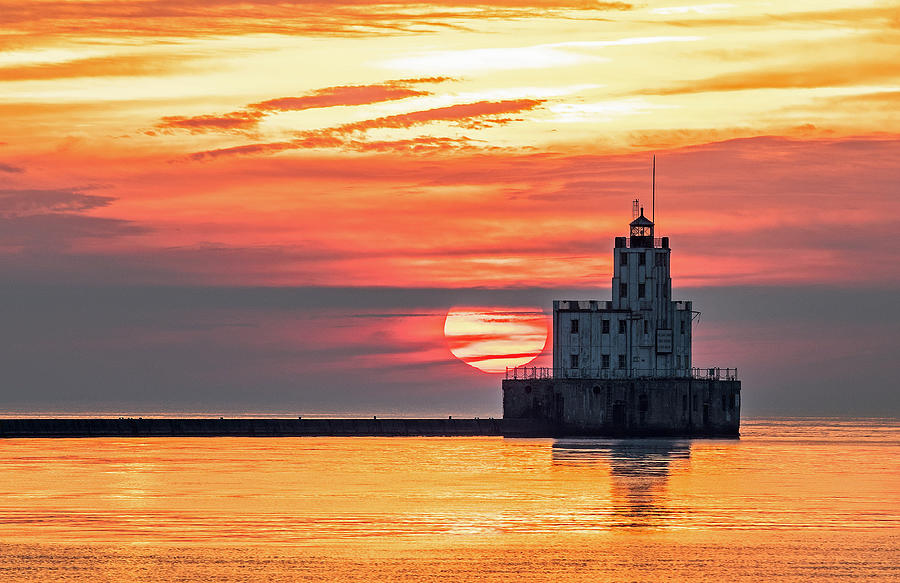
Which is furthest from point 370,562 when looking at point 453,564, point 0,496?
point 0,496

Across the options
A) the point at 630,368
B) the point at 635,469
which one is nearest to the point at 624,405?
the point at 630,368

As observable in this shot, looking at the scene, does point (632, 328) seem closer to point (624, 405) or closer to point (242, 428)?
point (624, 405)

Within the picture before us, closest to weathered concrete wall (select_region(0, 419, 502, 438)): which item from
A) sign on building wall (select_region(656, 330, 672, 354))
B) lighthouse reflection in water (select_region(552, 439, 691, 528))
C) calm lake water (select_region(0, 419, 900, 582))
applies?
lighthouse reflection in water (select_region(552, 439, 691, 528))

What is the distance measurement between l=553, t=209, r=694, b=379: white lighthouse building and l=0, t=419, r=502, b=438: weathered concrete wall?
16239 millimetres

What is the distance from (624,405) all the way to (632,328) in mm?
6499

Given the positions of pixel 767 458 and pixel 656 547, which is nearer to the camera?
pixel 656 547

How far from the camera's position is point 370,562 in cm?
5028

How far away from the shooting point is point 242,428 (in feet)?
482

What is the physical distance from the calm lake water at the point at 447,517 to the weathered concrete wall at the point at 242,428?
103ft

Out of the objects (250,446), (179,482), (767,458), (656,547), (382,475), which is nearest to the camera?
(656,547)

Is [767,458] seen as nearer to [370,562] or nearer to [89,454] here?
[89,454]

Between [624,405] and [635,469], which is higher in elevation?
[624,405]

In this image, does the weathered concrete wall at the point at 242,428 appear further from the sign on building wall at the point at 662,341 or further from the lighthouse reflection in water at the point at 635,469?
the sign on building wall at the point at 662,341

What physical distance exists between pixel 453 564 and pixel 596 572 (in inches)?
183
